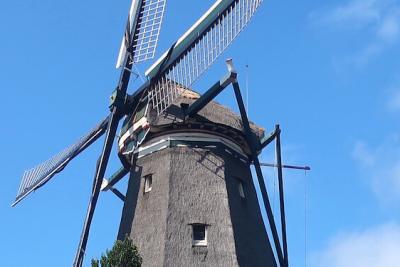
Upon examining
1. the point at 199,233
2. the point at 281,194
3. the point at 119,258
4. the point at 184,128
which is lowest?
the point at 119,258

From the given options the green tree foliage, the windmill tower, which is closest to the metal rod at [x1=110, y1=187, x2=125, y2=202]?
the windmill tower

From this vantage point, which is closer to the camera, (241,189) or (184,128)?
(184,128)

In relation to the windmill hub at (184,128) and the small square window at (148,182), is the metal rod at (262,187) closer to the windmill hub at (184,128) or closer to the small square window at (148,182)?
the windmill hub at (184,128)

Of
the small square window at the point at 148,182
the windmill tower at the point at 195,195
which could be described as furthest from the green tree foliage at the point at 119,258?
the small square window at the point at 148,182

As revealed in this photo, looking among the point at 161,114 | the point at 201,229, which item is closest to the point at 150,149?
the point at 161,114

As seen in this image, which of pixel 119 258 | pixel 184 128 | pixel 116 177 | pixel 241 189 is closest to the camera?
pixel 119 258

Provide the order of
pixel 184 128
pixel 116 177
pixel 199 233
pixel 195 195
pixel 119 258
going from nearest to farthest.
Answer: pixel 119 258
pixel 199 233
pixel 195 195
pixel 184 128
pixel 116 177

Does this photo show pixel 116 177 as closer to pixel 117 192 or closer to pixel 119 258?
pixel 117 192

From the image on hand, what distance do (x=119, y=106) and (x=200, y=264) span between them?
3745mm

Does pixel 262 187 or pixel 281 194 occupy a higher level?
pixel 281 194

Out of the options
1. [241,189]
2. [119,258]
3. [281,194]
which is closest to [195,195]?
[241,189]

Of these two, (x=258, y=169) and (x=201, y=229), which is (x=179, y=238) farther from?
(x=258, y=169)

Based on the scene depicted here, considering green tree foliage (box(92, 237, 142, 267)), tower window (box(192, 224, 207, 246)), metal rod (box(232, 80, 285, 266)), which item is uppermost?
metal rod (box(232, 80, 285, 266))

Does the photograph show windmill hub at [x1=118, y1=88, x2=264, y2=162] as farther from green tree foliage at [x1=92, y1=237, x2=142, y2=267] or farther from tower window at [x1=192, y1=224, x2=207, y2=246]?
green tree foliage at [x1=92, y1=237, x2=142, y2=267]
